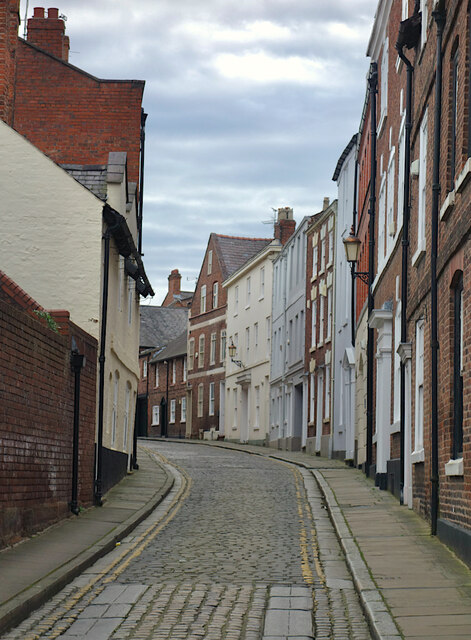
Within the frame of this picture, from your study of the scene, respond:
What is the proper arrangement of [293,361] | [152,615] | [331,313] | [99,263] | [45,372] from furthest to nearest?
[293,361]
[331,313]
[99,263]
[45,372]
[152,615]

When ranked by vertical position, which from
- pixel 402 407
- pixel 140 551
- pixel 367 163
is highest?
pixel 367 163

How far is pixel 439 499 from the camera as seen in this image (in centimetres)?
1241

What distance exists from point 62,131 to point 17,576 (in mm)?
16265

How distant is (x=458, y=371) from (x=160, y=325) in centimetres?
6188

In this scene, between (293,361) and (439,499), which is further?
(293,361)

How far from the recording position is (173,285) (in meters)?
80.0

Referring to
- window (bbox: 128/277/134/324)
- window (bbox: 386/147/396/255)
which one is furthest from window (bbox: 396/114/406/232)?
window (bbox: 128/277/134/324)

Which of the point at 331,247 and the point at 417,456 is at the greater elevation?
the point at 331,247

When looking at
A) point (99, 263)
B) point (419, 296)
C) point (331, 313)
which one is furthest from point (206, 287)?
point (419, 296)

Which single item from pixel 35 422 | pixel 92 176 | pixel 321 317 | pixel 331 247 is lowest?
pixel 35 422

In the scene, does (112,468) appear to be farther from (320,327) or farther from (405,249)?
(320,327)

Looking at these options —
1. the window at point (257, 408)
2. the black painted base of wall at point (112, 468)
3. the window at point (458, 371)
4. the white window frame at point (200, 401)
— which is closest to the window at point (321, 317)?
the window at point (257, 408)

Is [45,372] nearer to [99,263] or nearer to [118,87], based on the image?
[99,263]

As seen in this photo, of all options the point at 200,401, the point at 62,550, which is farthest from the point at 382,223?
the point at 200,401
